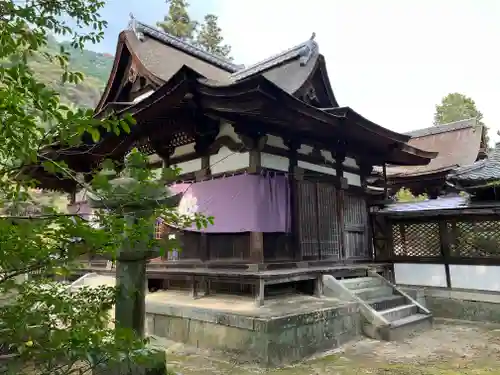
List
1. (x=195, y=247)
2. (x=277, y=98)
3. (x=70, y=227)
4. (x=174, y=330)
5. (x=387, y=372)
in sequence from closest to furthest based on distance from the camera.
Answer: (x=70, y=227) → (x=387, y=372) → (x=277, y=98) → (x=174, y=330) → (x=195, y=247)

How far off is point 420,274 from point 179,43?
32.2 feet

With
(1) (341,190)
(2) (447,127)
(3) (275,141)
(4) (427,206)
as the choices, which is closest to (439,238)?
(4) (427,206)

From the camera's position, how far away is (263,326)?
18.1 ft

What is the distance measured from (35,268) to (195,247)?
678 centimetres

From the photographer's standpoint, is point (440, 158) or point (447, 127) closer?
point (440, 158)

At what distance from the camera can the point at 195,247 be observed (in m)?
8.31

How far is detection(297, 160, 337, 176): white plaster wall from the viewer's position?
862 cm

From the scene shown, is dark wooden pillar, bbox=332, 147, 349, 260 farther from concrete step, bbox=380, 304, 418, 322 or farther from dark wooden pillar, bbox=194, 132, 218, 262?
dark wooden pillar, bbox=194, 132, 218, 262

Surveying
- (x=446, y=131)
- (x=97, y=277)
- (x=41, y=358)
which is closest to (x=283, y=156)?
(x=97, y=277)

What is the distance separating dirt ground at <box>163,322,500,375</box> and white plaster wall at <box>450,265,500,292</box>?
73.6 inches

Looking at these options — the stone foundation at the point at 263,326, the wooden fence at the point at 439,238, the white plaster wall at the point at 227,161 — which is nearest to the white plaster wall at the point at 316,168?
the white plaster wall at the point at 227,161

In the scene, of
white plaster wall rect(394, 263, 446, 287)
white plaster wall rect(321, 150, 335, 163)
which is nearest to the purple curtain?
white plaster wall rect(321, 150, 335, 163)

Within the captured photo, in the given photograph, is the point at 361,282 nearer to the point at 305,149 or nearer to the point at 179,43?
the point at 305,149

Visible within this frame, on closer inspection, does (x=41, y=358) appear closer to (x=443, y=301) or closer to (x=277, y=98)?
(x=277, y=98)
